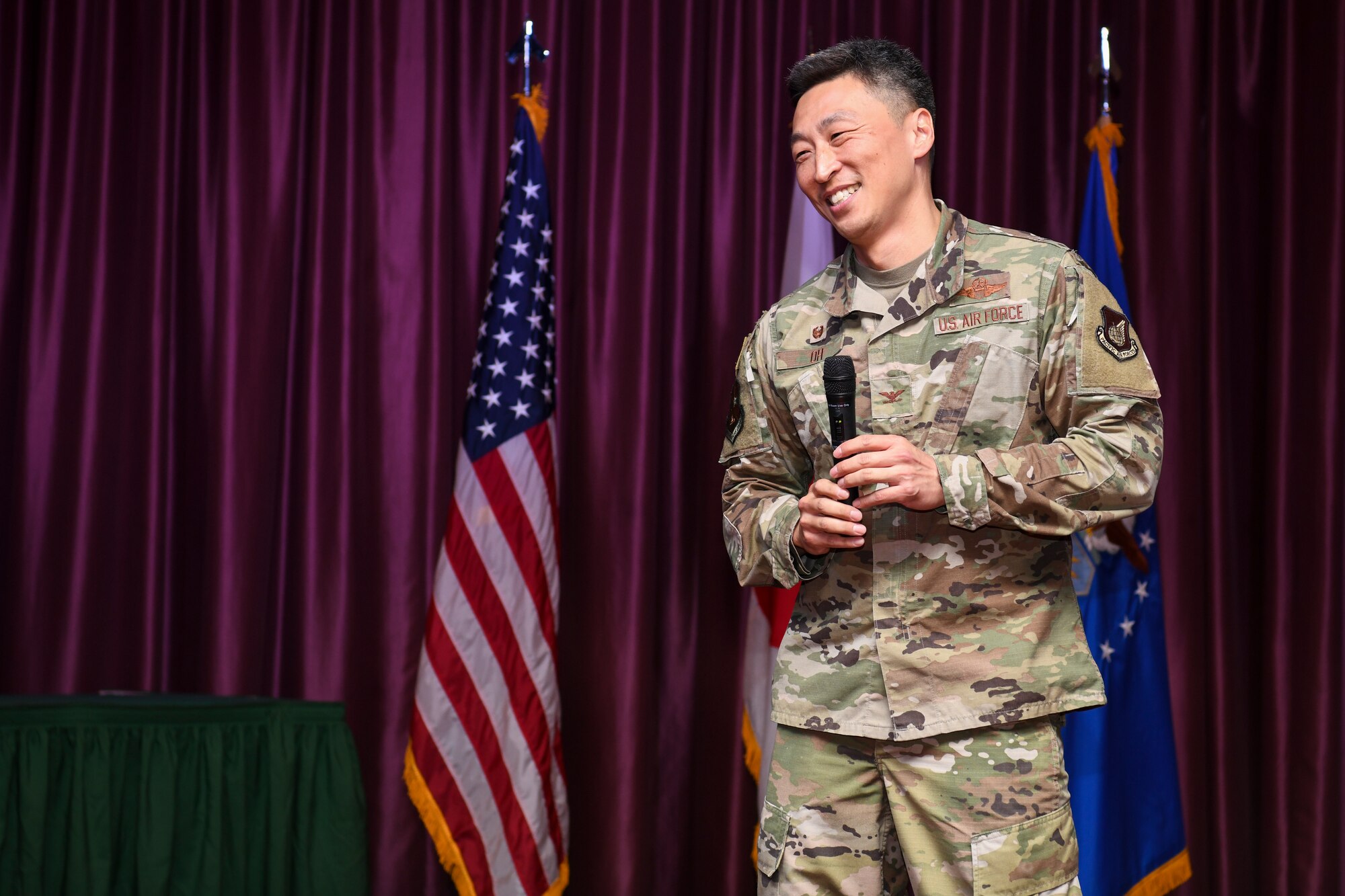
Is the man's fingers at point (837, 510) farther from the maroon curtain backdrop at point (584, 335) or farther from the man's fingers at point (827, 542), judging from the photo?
the maroon curtain backdrop at point (584, 335)

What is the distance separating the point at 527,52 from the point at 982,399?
1.83 metres

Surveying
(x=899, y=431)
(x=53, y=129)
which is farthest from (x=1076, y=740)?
(x=53, y=129)

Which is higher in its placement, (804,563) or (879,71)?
(879,71)

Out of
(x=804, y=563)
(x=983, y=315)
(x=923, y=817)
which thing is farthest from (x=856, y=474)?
(x=923, y=817)

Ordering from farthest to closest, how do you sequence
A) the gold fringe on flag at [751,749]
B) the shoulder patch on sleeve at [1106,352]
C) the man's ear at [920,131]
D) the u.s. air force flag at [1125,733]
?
1. the gold fringe on flag at [751,749]
2. the u.s. air force flag at [1125,733]
3. the man's ear at [920,131]
4. the shoulder patch on sleeve at [1106,352]

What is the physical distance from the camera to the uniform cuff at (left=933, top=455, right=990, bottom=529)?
155 cm

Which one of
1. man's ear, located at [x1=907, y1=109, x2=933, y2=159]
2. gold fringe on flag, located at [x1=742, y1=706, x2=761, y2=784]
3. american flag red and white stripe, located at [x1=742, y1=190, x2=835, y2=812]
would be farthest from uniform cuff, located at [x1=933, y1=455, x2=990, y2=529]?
gold fringe on flag, located at [x1=742, y1=706, x2=761, y2=784]

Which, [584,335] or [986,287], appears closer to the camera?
[986,287]

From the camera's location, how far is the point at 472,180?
324cm

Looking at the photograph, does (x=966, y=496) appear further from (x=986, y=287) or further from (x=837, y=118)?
(x=837, y=118)

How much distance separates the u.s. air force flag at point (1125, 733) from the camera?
2711 mm

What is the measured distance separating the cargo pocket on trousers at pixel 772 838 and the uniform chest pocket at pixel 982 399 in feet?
1.87

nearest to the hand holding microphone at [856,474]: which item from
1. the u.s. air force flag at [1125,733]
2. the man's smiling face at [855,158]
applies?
the man's smiling face at [855,158]

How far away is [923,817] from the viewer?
1620 millimetres
